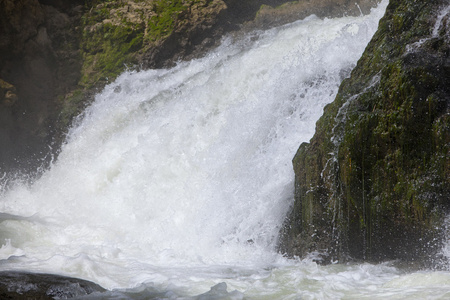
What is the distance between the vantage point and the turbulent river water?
176 inches

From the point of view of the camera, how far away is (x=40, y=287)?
10.6ft

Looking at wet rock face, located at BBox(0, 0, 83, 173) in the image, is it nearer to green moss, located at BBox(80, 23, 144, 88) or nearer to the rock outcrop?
the rock outcrop

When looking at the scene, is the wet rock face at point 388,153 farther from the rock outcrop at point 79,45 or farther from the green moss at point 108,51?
the green moss at point 108,51

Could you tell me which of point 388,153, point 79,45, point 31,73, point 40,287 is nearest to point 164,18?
point 79,45

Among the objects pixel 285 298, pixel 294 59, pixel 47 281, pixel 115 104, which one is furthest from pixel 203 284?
pixel 115 104

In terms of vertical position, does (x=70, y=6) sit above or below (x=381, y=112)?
above

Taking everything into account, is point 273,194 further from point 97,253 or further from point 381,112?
point 97,253

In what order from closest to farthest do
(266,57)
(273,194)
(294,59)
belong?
(273,194)
(294,59)
(266,57)

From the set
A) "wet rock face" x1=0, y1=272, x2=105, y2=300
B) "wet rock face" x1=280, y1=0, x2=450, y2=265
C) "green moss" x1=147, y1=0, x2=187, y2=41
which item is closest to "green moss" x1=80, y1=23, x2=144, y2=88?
"green moss" x1=147, y1=0, x2=187, y2=41

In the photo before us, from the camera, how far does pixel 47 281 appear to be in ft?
11.1

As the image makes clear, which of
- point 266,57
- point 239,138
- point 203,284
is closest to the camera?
point 203,284

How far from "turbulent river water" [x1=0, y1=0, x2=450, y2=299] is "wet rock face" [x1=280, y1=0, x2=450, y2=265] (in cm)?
31

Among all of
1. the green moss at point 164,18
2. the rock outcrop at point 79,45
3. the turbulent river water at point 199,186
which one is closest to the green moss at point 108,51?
the rock outcrop at point 79,45

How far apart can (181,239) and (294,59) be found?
11.3 feet
